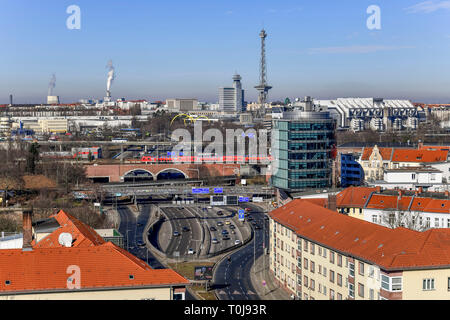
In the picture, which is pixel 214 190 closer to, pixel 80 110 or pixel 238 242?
pixel 238 242

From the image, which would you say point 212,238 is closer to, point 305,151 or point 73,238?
point 305,151

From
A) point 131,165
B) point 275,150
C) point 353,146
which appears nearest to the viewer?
point 275,150

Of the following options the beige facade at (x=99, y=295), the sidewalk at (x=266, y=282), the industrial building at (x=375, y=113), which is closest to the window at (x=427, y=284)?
the beige facade at (x=99, y=295)

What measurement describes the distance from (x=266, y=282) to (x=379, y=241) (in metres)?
7.87

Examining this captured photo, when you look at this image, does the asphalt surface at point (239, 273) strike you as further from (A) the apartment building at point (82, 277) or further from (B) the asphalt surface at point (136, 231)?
(A) the apartment building at point (82, 277)

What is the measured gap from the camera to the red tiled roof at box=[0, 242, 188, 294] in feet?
41.3

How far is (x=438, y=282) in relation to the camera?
556 inches

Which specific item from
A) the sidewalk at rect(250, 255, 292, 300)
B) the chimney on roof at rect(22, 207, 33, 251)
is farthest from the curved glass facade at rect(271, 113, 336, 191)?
the chimney on roof at rect(22, 207, 33, 251)

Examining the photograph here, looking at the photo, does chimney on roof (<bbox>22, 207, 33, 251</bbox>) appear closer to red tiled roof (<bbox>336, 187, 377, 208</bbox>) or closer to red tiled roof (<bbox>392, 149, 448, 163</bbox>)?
red tiled roof (<bbox>336, 187, 377, 208</bbox>)

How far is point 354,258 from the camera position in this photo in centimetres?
1583

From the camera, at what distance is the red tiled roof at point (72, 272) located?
12586 mm

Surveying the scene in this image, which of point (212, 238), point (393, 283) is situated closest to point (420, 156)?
point (212, 238)
